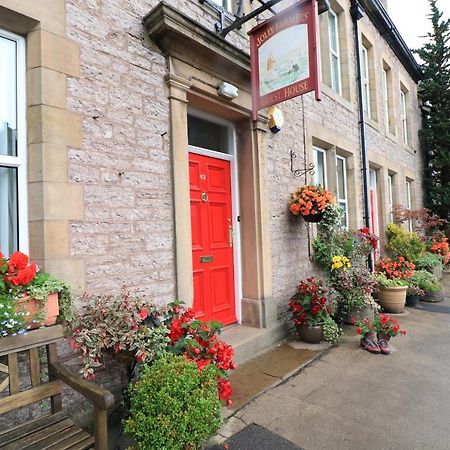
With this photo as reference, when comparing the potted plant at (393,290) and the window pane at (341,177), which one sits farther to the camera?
the window pane at (341,177)

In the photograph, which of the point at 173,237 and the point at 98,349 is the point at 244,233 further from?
the point at 98,349

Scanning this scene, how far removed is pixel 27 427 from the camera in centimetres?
183

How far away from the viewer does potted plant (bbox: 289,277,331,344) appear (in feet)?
13.6

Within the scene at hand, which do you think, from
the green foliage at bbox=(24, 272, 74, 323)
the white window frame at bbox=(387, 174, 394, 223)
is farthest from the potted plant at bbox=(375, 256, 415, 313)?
the green foliage at bbox=(24, 272, 74, 323)

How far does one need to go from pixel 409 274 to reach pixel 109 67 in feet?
20.5

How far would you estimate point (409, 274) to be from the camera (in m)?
6.35

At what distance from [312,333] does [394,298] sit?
259 centimetres

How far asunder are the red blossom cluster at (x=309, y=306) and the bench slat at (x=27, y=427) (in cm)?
295

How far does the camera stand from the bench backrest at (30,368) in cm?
180

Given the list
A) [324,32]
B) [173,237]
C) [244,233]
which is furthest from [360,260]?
[324,32]

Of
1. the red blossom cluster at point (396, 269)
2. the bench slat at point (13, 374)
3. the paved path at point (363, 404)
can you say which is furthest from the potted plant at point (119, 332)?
the red blossom cluster at point (396, 269)

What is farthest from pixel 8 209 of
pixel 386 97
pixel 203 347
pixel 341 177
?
pixel 386 97

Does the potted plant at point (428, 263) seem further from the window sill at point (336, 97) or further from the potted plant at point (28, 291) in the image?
the potted plant at point (28, 291)

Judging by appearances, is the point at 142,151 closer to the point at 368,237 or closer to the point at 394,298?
the point at 368,237
